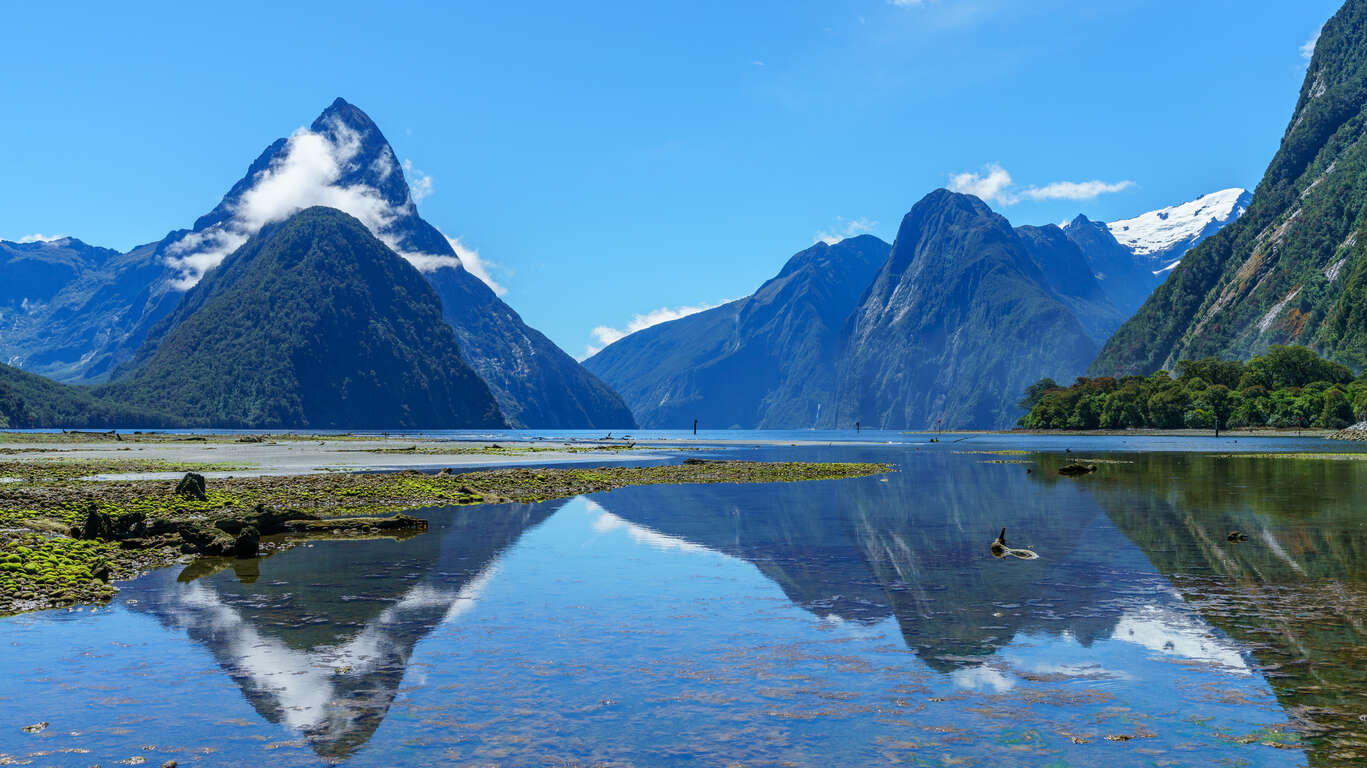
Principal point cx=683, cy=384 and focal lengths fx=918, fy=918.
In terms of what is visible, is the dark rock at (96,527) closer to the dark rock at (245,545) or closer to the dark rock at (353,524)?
the dark rock at (245,545)

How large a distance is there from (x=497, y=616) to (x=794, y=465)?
69.0m

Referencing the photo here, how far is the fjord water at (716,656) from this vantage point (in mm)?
12484

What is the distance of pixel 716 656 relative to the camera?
17297 mm

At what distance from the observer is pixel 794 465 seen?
3472 inches

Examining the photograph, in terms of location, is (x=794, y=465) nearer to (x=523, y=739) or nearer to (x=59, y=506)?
(x=59, y=506)

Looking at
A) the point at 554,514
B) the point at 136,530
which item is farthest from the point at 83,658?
Answer: the point at 554,514

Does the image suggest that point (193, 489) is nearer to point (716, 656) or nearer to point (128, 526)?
point (128, 526)

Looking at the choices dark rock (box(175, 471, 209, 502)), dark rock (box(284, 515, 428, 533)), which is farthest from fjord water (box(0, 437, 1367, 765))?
dark rock (box(175, 471, 209, 502))

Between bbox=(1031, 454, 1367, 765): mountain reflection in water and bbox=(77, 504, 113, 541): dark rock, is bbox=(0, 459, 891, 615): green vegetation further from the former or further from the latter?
bbox=(1031, 454, 1367, 765): mountain reflection in water

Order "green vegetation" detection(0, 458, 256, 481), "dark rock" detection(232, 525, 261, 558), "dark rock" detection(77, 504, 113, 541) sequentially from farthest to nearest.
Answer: "green vegetation" detection(0, 458, 256, 481) → "dark rock" detection(77, 504, 113, 541) → "dark rock" detection(232, 525, 261, 558)

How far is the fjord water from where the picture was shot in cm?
1248

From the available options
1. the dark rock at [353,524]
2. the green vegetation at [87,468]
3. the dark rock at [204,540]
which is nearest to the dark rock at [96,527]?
the dark rock at [204,540]

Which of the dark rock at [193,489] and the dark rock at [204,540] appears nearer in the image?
the dark rock at [204,540]

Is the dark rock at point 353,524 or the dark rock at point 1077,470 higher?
the dark rock at point 1077,470
